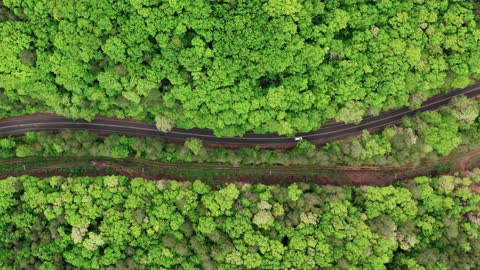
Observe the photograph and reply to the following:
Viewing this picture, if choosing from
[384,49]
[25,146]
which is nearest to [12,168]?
[25,146]

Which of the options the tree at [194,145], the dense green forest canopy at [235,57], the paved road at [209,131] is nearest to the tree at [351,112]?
the dense green forest canopy at [235,57]

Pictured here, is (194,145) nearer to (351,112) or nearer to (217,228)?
(217,228)

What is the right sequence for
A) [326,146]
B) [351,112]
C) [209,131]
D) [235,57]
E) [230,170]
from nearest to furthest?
1. [235,57]
2. [351,112]
3. [326,146]
4. [209,131]
5. [230,170]

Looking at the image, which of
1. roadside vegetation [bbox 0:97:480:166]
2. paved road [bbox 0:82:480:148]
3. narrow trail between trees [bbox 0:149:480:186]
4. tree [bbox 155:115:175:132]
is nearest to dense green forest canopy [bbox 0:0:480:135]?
tree [bbox 155:115:175:132]

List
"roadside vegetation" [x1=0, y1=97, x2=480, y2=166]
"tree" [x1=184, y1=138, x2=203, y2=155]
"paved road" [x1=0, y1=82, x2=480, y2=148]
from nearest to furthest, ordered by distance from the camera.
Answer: "tree" [x1=184, y1=138, x2=203, y2=155] → "roadside vegetation" [x1=0, y1=97, x2=480, y2=166] → "paved road" [x1=0, y1=82, x2=480, y2=148]

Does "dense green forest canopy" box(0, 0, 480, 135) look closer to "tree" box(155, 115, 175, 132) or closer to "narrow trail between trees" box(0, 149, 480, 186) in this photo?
"tree" box(155, 115, 175, 132)

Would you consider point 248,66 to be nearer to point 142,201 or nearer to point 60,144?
point 142,201

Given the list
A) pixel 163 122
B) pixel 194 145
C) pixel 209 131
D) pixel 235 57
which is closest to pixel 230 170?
pixel 209 131
